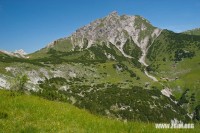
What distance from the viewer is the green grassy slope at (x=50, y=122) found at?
12638 millimetres

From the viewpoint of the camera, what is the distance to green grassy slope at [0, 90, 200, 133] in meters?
12.6

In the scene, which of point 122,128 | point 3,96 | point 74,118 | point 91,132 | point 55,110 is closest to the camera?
point 91,132

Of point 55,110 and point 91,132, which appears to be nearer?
point 91,132

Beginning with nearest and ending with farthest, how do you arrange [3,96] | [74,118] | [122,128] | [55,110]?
1. [122,128]
2. [74,118]
3. [55,110]
4. [3,96]

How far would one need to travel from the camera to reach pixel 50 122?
13742 millimetres

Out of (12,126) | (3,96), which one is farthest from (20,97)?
(12,126)

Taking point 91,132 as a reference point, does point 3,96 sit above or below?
above

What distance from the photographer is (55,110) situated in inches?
635

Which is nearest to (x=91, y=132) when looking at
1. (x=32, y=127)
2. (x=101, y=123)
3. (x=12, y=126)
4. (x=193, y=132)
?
(x=101, y=123)

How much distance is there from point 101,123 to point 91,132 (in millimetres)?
1670

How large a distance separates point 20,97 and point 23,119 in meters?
4.83

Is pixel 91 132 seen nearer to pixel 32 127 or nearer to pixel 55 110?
pixel 32 127

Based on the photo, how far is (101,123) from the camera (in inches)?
546

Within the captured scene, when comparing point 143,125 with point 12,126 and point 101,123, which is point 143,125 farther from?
point 12,126
